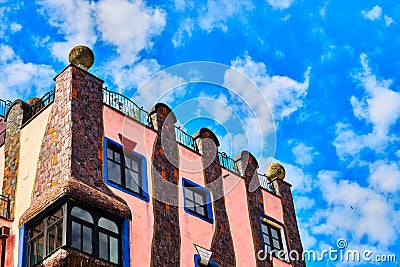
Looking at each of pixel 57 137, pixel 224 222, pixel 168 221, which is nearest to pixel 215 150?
pixel 224 222

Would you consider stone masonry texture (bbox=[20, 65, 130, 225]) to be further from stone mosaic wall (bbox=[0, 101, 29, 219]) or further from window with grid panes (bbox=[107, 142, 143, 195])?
stone mosaic wall (bbox=[0, 101, 29, 219])

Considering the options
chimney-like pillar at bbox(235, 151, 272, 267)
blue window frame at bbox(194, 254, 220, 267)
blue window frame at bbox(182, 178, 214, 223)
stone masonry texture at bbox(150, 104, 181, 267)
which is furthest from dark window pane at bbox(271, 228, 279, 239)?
stone masonry texture at bbox(150, 104, 181, 267)

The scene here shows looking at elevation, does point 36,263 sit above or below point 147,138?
below

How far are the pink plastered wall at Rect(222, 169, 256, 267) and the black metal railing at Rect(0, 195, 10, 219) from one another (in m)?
6.36

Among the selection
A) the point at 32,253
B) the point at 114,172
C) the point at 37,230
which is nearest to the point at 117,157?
the point at 114,172

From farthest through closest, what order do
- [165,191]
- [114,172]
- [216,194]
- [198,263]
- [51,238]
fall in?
[216,194], [165,191], [198,263], [114,172], [51,238]

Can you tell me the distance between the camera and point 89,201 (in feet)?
55.7

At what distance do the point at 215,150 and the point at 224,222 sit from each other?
2.57 metres

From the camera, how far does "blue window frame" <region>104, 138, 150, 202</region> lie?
61.1 ft

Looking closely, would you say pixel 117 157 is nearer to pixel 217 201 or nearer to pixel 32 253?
pixel 32 253

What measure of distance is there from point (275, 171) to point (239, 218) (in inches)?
139

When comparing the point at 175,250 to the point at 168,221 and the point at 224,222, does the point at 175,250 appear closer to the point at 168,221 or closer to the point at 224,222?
the point at 168,221

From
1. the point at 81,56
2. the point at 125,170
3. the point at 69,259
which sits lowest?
the point at 69,259

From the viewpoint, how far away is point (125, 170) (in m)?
19.1
